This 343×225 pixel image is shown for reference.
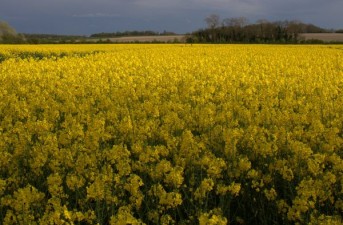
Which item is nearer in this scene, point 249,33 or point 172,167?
point 172,167

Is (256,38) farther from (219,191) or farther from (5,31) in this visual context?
(219,191)

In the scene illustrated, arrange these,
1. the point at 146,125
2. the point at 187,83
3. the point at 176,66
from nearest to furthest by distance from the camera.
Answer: the point at 146,125 → the point at 187,83 → the point at 176,66

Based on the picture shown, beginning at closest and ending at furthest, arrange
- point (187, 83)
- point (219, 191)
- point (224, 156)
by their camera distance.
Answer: point (219, 191) → point (224, 156) → point (187, 83)

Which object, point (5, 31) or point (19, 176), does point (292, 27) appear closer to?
point (5, 31)

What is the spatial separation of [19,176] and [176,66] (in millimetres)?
12802

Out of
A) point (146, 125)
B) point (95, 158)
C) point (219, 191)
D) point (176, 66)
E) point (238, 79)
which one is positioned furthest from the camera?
point (176, 66)

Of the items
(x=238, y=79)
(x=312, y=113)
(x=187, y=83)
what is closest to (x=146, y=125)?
(x=312, y=113)

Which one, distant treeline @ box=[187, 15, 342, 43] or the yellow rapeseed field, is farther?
distant treeline @ box=[187, 15, 342, 43]

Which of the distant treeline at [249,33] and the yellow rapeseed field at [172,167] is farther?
the distant treeline at [249,33]

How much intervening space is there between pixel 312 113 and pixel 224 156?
2.50 meters

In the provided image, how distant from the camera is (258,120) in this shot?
24.6ft

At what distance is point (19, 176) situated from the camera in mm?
5711

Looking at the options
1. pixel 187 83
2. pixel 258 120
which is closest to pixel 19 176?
pixel 258 120

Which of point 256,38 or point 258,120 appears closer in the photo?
point 258,120
